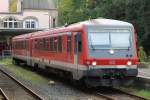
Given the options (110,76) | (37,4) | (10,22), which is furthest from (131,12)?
(37,4)

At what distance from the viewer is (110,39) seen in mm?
18703

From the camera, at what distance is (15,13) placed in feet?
317

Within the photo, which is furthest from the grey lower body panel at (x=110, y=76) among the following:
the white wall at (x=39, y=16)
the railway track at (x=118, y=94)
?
the white wall at (x=39, y=16)

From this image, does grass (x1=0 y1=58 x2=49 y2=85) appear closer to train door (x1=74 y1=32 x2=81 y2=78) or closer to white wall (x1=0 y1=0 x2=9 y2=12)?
train door (x1=74 y1=32 x2=81 y2=78)

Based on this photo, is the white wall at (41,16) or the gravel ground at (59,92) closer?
the gravel ground at (59,92)

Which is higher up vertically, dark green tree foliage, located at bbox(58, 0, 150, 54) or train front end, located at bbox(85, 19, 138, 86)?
dark green tree foliage, located at bbox(58, 0, 150, 54)

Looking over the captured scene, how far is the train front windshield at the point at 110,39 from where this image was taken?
18531 millimetres

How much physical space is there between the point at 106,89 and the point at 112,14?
41.6m

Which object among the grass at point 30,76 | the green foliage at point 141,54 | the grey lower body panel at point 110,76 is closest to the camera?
the grey lower body panel at point 110,76

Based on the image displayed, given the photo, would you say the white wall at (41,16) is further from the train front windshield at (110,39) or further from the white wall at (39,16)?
the train front windshield at (110,39)

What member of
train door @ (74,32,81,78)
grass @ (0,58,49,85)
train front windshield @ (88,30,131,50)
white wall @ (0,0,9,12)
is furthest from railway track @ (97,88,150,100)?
white wall @ (0,0,9,12)

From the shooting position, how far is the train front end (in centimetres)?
1814

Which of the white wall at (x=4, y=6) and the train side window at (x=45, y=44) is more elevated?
the white wall at (x=4, y=6)

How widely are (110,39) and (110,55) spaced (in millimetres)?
687
